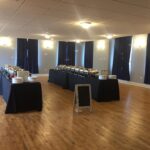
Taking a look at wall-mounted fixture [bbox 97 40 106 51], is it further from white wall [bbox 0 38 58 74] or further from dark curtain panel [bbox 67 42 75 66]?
white wall [bbox 0 38 58 74]

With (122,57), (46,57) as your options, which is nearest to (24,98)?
(122,57)

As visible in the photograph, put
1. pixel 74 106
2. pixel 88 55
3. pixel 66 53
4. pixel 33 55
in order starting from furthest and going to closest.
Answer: pixel 66 53
pixel 88 55
pixel 33 55
pixel 74 106

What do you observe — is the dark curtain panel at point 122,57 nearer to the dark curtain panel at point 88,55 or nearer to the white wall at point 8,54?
the dark curtain panel at point 88,55

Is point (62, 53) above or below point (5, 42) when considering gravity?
below

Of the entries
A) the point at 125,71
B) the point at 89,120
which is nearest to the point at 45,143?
the point at 89,120

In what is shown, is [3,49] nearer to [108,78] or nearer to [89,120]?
[108,78]

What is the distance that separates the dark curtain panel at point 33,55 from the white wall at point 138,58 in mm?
6429

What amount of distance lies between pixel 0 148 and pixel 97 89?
159 inches

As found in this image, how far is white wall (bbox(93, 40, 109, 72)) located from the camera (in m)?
12.9

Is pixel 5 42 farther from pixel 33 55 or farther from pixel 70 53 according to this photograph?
pixel 70 53

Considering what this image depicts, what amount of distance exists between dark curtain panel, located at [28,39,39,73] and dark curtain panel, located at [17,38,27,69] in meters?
0.27

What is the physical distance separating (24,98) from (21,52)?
28.7 feet

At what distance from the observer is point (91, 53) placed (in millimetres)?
14406

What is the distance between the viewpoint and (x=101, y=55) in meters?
13.4
